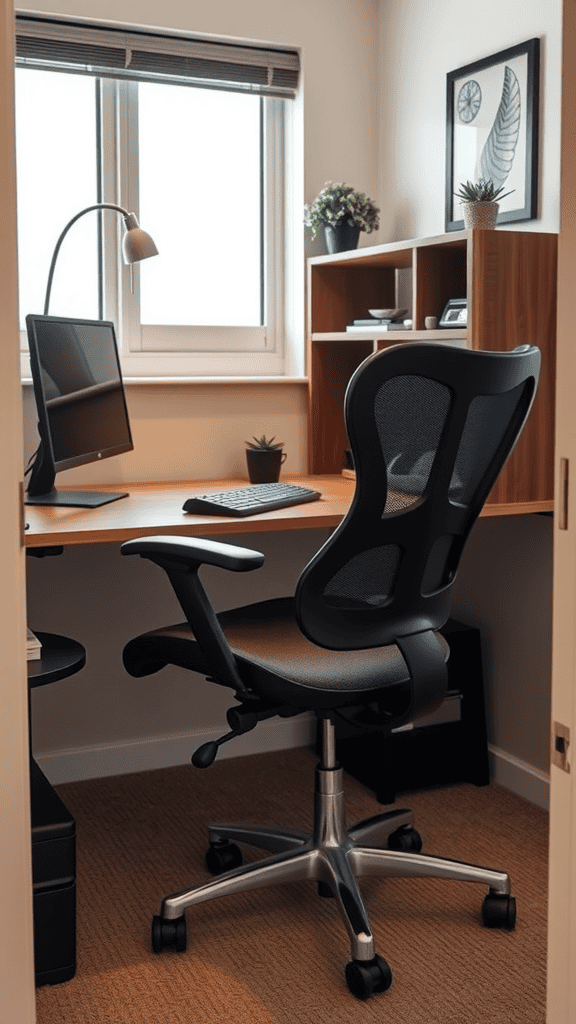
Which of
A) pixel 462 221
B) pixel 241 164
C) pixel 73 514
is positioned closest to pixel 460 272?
pixel 462 221

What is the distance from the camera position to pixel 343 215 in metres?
3.04

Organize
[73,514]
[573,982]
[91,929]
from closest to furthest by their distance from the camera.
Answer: [573,982] < [91,929] < [73,514]

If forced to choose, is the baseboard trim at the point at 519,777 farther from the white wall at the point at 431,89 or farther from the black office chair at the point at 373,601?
the white wall at the point at 431,89

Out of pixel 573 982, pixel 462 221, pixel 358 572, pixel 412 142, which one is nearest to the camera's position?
pixel 573 982

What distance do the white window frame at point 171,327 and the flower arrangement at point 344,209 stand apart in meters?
0.26

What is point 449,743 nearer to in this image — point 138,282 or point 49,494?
point 49,494

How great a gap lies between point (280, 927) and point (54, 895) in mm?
488

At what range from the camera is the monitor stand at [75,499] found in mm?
2529

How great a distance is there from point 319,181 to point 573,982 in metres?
2.51

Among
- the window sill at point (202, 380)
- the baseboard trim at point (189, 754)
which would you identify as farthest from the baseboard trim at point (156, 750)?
the window sill at point (202, 380)

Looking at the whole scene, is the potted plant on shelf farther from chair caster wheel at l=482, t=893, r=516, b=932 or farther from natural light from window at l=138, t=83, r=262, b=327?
chair caster wheel at l=482, t=893, r=516, b=932

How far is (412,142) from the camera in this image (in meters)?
3.13

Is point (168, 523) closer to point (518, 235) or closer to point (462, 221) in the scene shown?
point (518, 235)

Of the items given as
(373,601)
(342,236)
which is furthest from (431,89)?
(373,601)
